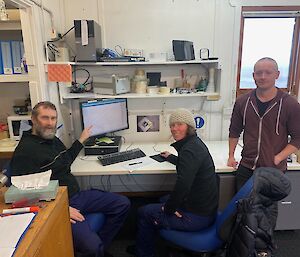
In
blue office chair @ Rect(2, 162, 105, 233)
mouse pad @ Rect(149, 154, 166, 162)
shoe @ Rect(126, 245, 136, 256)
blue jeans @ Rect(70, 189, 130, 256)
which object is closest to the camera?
blue office chair @ Rect(2, 162, 105, 233)

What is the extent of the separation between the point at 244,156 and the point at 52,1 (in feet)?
6.70

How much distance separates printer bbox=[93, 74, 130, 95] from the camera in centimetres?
238

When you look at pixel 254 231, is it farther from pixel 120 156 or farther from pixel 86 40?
pixel 86 40

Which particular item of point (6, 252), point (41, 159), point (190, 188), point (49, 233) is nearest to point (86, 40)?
point (41, 159)

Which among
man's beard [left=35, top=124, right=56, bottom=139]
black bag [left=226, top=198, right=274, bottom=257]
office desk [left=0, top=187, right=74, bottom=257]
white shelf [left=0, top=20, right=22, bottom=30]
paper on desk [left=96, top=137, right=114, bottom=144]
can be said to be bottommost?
black bag [left=226, top=198, right=274, bottom=257]

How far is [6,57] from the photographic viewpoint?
7.00ft

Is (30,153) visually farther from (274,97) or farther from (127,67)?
(274,97)

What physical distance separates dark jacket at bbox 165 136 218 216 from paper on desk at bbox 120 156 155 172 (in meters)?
0.46

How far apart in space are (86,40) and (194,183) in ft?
4.79

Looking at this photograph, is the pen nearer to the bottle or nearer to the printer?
the printer

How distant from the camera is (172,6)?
2533mm

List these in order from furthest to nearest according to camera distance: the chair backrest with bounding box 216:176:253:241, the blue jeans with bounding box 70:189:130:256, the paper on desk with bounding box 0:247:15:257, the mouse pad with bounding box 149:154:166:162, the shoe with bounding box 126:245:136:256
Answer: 1. the mouse pad with bounding box 149:154:166:162
2. the shoe with bounding box 126:245:136:256
3. the blue jeans with bounding box 70:189:130:256
4. the chair backrest with bounding box 216:176:253:241
5. the paper on desk with bounding box 0:247:15:257

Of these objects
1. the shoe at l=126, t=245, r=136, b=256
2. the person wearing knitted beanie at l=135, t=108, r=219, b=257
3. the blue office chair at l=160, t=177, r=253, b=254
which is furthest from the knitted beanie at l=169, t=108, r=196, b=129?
the shoe at l=126, t=245, r=136, b=256

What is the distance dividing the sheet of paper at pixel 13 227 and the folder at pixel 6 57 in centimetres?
Answer: 158
